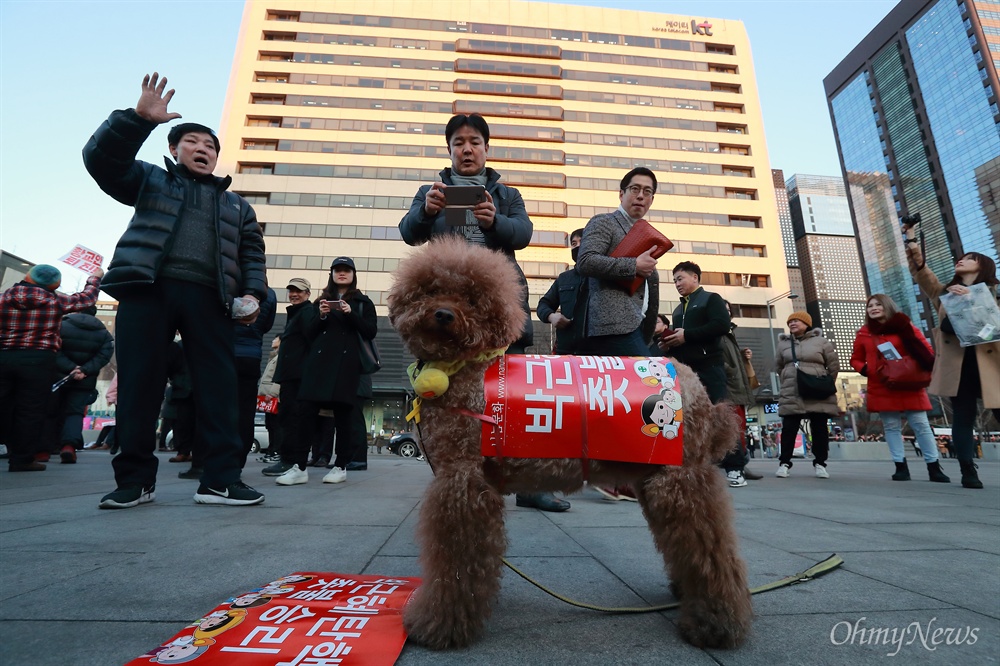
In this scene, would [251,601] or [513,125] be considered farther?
[513,125]

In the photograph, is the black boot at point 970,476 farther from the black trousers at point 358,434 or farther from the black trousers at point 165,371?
the black trousers at point 165,371

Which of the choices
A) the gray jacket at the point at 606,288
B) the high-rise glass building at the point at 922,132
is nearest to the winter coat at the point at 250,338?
the gray jacket at the point at 606,288

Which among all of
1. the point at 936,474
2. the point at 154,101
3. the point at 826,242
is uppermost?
the point at 826,242

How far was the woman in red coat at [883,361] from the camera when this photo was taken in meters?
5.08

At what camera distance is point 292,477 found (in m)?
4.36

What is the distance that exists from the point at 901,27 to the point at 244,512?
92799mm

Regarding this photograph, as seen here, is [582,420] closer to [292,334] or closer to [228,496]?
[228,496]

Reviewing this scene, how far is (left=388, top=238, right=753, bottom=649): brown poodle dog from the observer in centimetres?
125

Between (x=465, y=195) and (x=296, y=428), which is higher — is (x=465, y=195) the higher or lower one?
the higher one

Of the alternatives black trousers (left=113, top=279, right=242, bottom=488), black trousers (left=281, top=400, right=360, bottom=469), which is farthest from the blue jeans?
black trousers (left=113, top=279, right=242, bottom=488)

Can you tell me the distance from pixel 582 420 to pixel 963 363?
5.43 meters

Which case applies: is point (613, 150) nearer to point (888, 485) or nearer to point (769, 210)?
point (769, 210)

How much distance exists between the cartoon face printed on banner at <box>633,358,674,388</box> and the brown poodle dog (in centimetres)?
6

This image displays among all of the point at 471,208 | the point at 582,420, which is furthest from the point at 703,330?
the point at 582,420
